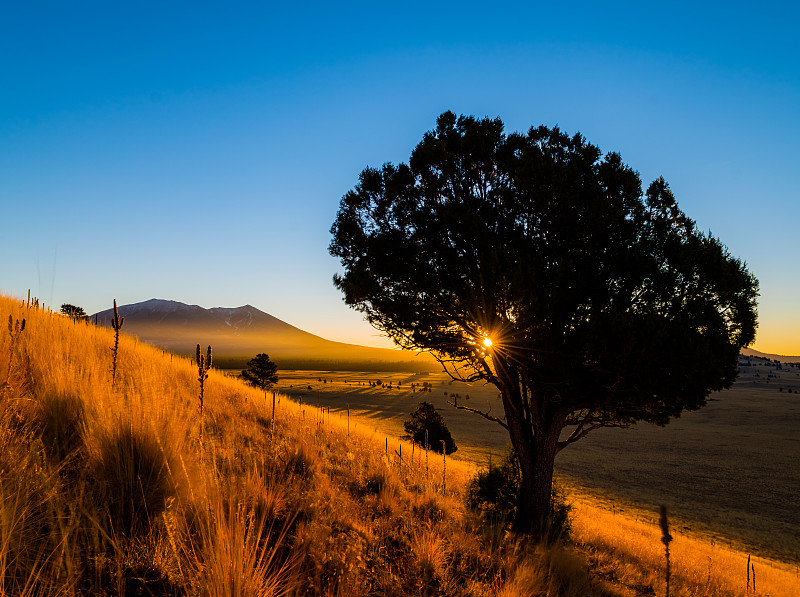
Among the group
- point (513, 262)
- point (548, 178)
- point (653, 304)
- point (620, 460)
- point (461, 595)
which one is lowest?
point (620, 460)

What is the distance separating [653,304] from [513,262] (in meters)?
3.17

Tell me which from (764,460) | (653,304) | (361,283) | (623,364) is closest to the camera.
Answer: (623,364)

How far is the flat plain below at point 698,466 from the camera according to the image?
68.0 feet

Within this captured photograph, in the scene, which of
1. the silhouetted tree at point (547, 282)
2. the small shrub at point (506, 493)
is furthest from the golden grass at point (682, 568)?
the silhouetted tree at point (547, 282)

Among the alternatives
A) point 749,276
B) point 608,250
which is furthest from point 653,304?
point 749,276

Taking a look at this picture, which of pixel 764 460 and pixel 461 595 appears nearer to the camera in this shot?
pixel 461 595

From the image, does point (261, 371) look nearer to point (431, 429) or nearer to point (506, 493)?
point (431, 429)

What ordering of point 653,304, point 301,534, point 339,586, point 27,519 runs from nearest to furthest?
point 27,519, point 339,586, point 301,534, point 653,304

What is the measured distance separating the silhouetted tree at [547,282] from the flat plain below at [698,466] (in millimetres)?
3088

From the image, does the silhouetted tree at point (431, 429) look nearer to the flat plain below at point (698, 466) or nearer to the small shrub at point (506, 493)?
the flat plain below at point (698, 466)

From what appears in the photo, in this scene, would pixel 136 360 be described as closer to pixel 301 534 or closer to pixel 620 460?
pixel 301 534

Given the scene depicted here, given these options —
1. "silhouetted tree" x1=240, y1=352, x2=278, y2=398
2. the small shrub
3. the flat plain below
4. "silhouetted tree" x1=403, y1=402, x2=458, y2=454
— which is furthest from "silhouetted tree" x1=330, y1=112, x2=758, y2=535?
"silhouetted tree" x1=240, y1=352, x2=278, y2=398

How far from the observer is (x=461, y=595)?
353 centimetres

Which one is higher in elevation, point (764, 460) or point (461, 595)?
point (461, 595)
